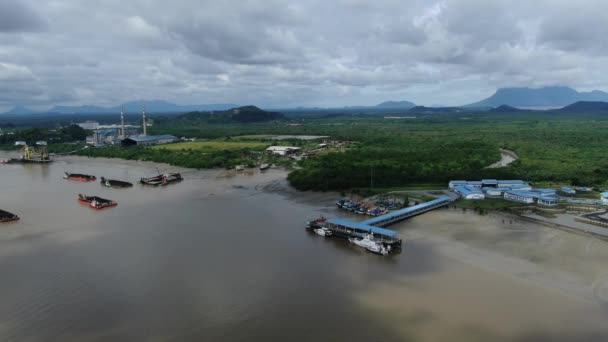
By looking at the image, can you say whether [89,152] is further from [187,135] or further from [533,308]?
[533,308]

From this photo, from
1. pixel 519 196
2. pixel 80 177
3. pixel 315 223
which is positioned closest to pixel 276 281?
pixel 315 223

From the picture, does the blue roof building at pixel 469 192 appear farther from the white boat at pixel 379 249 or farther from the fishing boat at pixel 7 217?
the fishing boat at pixel 7 217

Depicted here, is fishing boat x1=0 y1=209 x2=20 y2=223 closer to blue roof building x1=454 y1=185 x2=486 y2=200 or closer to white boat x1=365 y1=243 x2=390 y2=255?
white boat x1=365 y1=243 x2=390 y2=255

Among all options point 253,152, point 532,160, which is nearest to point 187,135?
point 253,152

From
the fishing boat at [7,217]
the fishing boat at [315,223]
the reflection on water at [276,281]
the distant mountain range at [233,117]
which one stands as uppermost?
the distant mountain range at [233,117]

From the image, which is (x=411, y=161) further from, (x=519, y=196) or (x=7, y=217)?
(x=7, y=217)

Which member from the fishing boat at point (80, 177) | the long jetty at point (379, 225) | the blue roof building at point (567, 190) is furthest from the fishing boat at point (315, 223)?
the fishing boat at point (80, 177)
